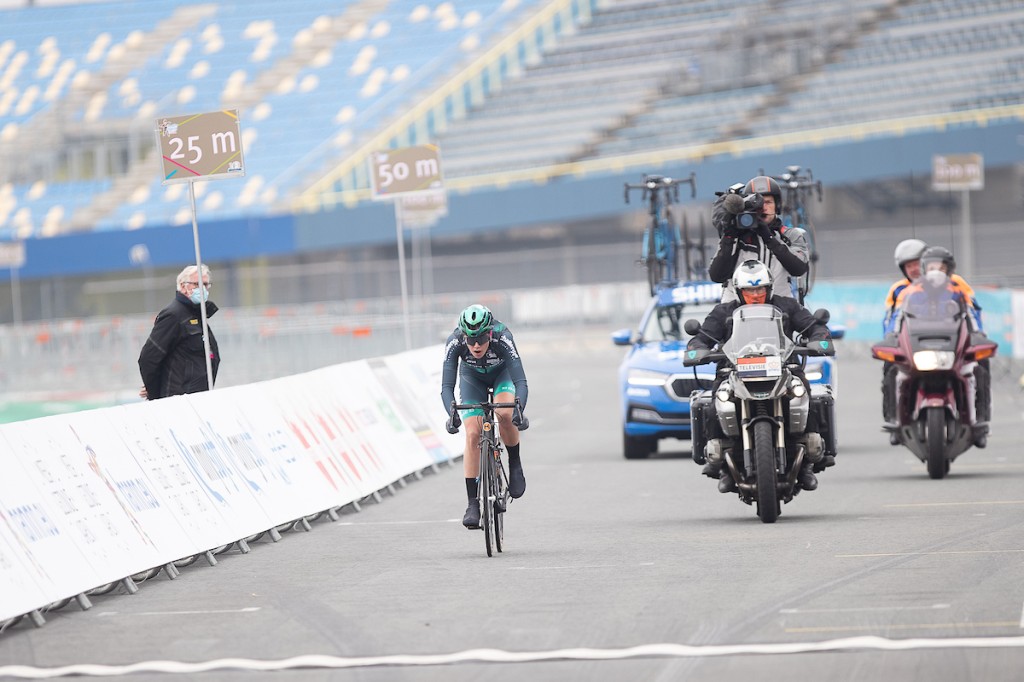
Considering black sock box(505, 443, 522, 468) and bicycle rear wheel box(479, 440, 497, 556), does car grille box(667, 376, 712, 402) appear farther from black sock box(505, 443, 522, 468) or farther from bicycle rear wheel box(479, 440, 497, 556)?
bicycle rear wheel box(479, 440, 497, 556)

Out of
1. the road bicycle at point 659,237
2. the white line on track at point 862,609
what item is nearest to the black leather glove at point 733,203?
the white line on track at point 862,609

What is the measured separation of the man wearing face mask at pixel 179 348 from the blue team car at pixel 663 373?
14.1 ft

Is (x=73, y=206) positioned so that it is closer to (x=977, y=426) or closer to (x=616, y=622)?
(x=977, y=426)

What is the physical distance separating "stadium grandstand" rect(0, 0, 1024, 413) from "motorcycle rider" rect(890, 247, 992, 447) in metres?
31.2

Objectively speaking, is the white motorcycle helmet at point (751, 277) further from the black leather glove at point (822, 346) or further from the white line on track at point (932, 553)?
the white line on track at point (932, 553)

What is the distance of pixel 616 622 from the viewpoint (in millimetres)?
8844

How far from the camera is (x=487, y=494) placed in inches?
469

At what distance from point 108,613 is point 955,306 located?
26.2 feet

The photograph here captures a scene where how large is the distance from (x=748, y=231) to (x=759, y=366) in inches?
49.6

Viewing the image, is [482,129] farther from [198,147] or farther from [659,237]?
[198,147]

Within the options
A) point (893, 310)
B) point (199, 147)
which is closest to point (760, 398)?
point (893, 310)

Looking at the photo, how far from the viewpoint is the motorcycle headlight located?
12.9m

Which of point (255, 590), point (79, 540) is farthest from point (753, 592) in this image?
point (79, 540)

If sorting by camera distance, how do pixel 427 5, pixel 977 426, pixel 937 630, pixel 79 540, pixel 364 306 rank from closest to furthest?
pixel 937 630 < pixel 79 540 < pixel 977 426 < pixel 364 306 < pixel 427 5
